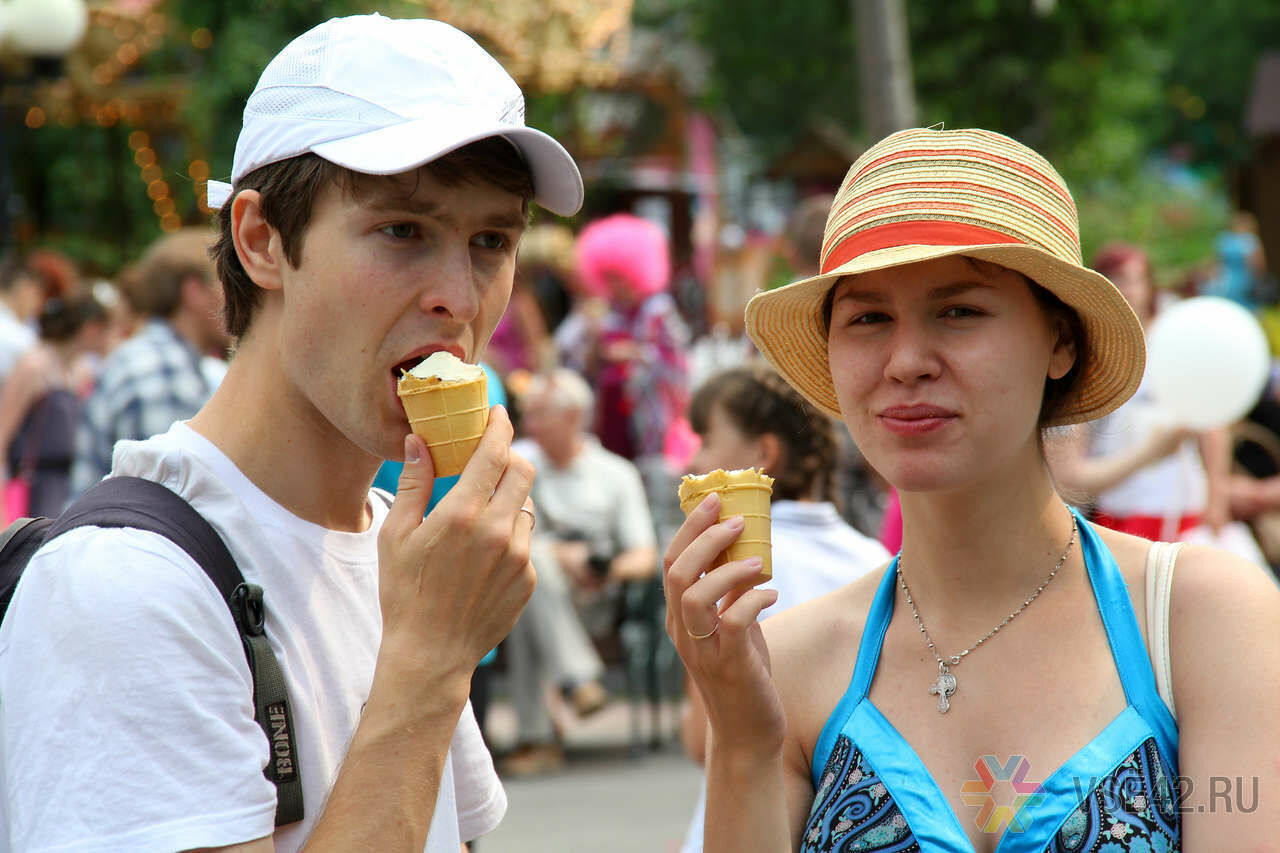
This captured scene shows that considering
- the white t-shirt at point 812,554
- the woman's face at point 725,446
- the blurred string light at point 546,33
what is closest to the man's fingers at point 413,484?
the white t-shirt at point 812,554

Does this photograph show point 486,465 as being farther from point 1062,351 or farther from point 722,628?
point 1062,351

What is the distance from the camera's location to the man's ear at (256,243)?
216 centimetres

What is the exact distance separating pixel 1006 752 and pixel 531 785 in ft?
19.6

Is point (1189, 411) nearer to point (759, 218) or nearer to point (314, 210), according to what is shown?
point (314, 210)

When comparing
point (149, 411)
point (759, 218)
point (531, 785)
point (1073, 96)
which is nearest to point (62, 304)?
point (149, 411)

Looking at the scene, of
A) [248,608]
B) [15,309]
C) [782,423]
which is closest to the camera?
[248,608]

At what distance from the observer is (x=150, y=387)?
5.68m

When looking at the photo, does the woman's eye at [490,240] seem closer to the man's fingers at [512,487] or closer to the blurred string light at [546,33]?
the man's fingers at [512,487]

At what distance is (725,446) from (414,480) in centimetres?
242

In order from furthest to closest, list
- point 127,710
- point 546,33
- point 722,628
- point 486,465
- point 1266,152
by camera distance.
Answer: point 1266,152 → point 546,33 → point 722,628 → point 486,465 → point 127,710

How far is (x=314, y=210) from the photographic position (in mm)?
2111

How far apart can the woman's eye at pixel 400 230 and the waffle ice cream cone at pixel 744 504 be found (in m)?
0.65

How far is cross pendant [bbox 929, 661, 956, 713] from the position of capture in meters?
2.38

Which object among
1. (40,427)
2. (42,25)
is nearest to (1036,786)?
(40,427)
